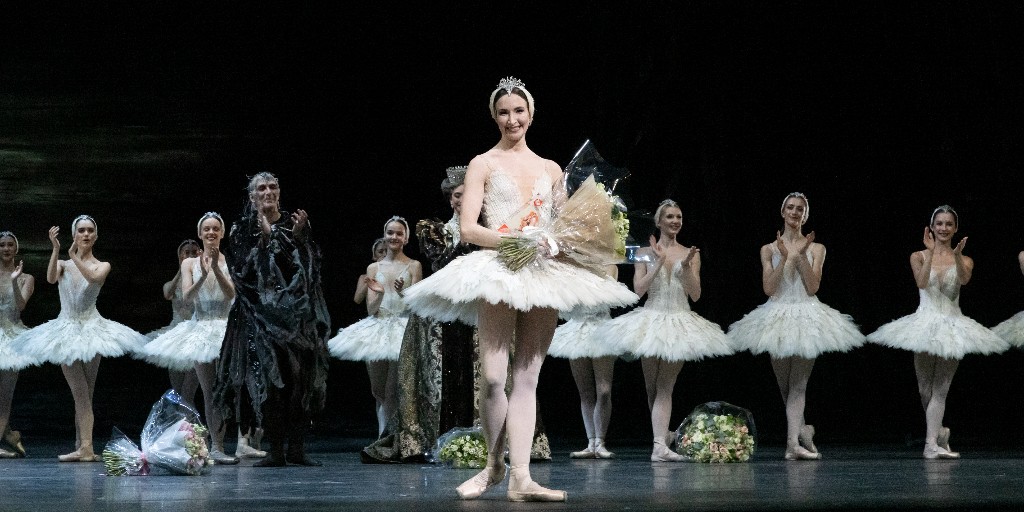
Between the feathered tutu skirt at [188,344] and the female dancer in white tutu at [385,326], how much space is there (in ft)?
2.79

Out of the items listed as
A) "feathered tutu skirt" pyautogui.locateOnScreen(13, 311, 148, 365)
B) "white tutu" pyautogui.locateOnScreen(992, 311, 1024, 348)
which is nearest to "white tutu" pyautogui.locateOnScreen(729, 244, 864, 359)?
"white tutu" pyautogui.locateOnScreen(992, 311, 1024, 348)

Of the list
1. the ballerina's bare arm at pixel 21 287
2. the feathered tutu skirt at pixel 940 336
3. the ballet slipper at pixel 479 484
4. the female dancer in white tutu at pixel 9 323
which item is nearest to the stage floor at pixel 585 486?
the ballet slipper at pixel 479 484

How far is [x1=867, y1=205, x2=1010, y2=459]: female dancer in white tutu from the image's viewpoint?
7008 mm

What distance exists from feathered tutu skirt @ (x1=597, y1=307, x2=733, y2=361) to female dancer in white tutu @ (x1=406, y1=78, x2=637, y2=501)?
2641mm

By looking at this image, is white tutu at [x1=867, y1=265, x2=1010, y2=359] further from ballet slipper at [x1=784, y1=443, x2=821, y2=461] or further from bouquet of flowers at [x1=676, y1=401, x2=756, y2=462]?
bouquet of flowers at [x1=676, y1=401, x2=756, y2=462]

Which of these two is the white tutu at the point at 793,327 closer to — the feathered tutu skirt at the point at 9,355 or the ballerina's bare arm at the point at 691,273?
the ballerina's bare arm at the point at 691,273

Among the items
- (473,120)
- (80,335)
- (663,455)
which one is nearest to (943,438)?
(663,455)

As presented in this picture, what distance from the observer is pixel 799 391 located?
7.13 meters

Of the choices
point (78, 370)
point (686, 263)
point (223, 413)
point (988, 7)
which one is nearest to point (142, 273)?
point (78, 370)

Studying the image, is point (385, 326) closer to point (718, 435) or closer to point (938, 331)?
point (718, 435)

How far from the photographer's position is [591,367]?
7469mm

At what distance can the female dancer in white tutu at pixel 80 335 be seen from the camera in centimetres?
720

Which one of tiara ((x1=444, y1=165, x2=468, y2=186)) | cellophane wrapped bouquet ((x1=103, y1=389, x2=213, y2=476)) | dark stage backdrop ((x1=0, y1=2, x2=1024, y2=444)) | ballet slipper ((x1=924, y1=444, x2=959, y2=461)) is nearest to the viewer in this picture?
cellophane wrapped bouquet ((x1=103, y1=389, x2=213, y2=476))

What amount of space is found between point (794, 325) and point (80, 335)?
406cm
